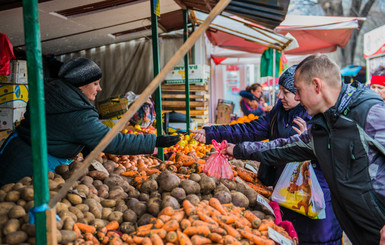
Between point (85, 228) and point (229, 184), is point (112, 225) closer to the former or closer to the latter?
point (85, 228)

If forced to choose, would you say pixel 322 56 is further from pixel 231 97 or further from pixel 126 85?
pixel 231 97

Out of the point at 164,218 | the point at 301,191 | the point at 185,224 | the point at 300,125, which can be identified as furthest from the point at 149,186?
the point at 300,125

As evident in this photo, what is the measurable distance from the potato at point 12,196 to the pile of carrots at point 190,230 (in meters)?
0.37

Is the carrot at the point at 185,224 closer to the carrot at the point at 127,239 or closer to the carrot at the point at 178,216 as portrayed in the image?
the carrot at the point at 178,216

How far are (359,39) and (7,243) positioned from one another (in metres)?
23.7

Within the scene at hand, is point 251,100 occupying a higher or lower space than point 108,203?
higher

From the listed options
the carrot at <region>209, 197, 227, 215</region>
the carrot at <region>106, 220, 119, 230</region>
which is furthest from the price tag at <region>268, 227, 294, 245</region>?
the carrot at <region>106, 220, 119, 230</region>

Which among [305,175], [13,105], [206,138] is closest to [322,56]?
[305,175]

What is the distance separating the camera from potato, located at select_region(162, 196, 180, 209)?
2.06 m

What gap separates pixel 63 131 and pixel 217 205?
1223 mm

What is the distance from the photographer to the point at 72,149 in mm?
2465

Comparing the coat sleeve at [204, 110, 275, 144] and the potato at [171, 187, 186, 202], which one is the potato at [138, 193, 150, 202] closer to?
the potato at [171, 187, 186, 202]

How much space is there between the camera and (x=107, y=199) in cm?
223

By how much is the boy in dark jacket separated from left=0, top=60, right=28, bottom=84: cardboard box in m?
4.99
